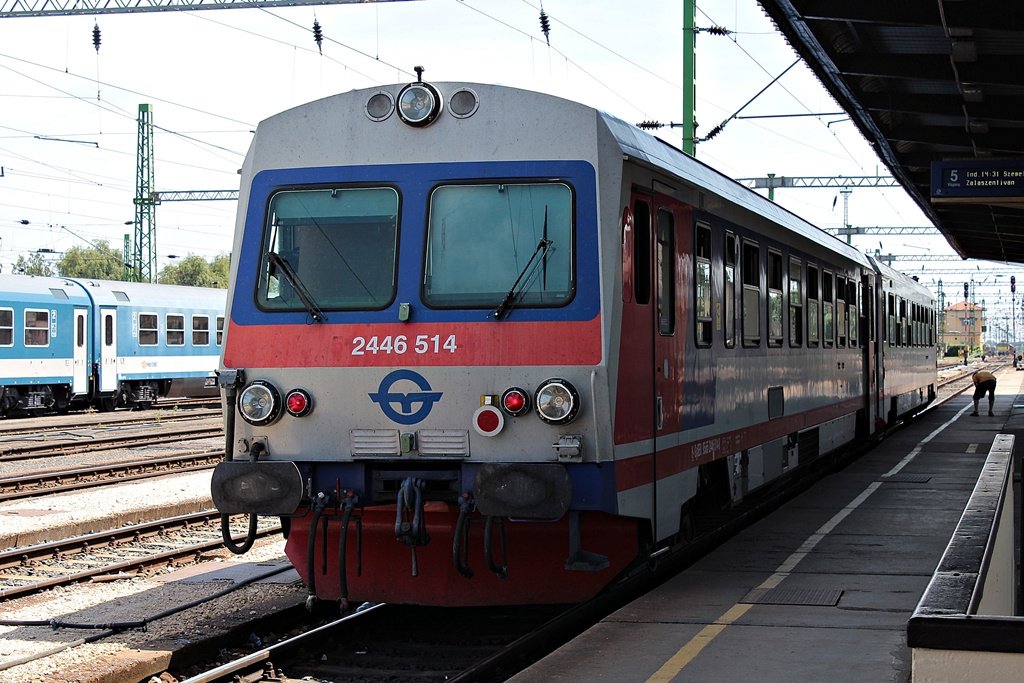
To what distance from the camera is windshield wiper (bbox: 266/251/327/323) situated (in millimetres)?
7367

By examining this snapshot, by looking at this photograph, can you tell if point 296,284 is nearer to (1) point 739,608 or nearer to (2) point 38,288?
(1) point 739,608

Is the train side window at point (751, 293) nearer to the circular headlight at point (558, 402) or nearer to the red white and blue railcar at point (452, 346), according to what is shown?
the red white and blue railcar at point (452, 346)

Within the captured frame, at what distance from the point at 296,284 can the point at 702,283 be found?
3.21 m

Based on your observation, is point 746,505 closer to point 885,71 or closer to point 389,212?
point 885,71

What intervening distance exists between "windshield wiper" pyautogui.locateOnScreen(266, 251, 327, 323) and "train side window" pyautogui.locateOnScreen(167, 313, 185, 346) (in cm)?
2691

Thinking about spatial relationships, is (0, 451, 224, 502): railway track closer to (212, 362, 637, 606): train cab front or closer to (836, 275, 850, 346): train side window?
(212, 362, 637, 606): train cab front

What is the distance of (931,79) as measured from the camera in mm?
13625

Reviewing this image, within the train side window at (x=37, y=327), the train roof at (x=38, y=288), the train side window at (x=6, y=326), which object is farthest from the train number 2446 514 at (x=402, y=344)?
the train side window at (x=37, y=327)

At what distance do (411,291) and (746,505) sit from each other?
21.4ft

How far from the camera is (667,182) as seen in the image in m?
8.18

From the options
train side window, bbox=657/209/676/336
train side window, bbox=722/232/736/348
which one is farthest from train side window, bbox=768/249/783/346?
train side window, bbox=657/209/676/336

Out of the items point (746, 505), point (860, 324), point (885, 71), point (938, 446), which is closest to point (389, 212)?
point (746, 505)

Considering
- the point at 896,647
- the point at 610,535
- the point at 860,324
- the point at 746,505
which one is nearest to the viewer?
the point at 896,647

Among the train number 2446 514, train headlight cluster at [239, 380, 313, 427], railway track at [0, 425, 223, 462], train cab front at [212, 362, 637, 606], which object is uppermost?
the train number 2446 514
